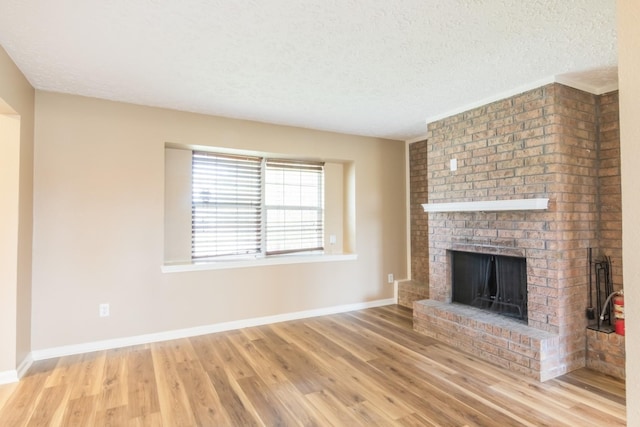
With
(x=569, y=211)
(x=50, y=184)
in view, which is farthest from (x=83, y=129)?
(x=569, y=211)

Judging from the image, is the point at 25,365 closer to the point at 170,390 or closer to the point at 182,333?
the point at 182,333

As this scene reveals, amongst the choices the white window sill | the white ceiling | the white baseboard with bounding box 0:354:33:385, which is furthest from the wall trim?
the white ceiling

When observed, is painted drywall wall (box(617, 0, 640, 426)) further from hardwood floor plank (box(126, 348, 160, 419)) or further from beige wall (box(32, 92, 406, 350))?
beige wall (box(32, 92, 406, 350))

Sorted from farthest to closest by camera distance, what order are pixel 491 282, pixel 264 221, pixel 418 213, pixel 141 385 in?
pixel 418 213 < pixel 264 221 < pixel 491 282 < pixel 141 385

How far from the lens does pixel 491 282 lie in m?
3.40

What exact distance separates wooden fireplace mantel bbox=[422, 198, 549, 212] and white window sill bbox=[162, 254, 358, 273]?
140 centimetres

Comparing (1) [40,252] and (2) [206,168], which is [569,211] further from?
(1) [40,252]

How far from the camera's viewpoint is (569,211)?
281cm

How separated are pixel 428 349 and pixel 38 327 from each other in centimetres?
349

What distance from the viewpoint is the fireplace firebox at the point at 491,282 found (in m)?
3.14

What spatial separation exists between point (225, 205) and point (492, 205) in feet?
9.44

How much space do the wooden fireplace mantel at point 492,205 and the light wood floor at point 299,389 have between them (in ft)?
4.36

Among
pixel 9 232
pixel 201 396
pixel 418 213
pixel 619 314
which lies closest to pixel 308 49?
pixel 201 396

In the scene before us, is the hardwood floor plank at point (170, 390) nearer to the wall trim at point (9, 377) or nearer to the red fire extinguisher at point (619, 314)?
the wall trim at point (9, 377)
